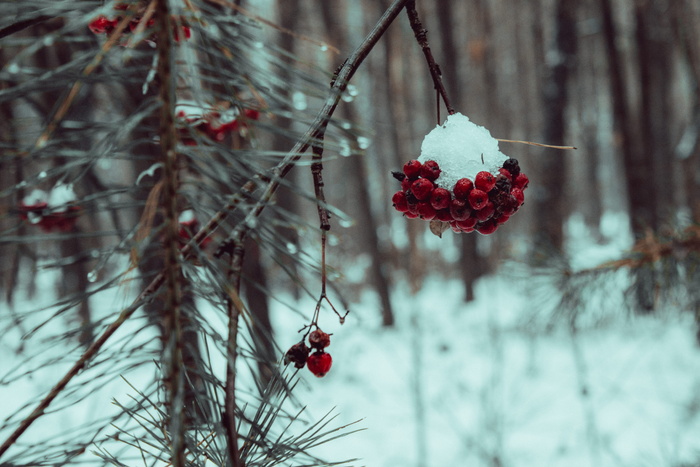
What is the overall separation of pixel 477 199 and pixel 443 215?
0.26ft

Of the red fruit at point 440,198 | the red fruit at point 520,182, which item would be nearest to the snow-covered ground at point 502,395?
the red fruit at point 520,182

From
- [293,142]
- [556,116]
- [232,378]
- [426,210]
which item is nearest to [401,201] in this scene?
[426,210]

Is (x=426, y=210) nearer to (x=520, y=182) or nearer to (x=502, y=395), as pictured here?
(x=520, y=182)

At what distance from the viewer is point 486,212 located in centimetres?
78

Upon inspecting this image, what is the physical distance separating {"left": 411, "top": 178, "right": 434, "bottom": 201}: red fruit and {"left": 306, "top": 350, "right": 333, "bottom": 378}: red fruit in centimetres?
30

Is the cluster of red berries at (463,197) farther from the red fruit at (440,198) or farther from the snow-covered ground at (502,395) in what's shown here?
the snow-covered ground at (502,395)

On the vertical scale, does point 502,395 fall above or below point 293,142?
below

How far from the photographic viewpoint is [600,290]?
2018mm

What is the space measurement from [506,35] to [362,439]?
482 inches

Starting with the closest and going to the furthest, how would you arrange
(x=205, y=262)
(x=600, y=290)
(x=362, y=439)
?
(x=205, y=262) < (x=600, y=290) < (x=362, y=439)

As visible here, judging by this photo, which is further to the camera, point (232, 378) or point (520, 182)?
point (520, 182)

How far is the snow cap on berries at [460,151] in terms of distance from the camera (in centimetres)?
83

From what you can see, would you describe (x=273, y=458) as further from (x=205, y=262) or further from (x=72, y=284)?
(x=72, y=284)

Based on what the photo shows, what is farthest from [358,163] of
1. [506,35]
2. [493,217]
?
[506,35]
